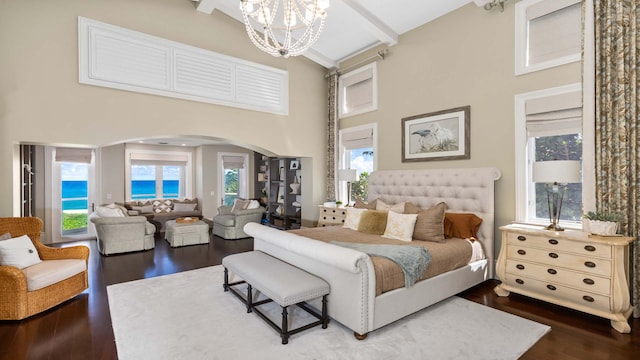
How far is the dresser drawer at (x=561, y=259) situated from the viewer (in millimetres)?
2743

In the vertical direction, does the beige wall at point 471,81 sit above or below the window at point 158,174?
above

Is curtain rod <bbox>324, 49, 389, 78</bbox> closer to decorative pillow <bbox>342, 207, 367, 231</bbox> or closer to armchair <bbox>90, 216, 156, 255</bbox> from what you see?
decorative pillow <bbox>342, 207, 367, 231</bbox>

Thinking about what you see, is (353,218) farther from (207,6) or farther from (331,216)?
(207,6)

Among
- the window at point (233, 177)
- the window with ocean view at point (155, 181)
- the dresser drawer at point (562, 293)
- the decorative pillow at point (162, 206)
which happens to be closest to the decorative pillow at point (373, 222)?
the dresser drawer at point (562, 293)

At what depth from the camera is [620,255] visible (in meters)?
2.66

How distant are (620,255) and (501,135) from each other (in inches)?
71.5

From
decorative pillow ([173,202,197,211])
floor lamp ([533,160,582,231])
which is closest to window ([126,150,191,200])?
decorative pillow ([173,202,197,211])

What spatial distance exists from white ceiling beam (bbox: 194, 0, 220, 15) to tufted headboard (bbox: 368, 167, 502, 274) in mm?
3818

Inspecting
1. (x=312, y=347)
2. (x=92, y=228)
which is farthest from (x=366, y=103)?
(x=92, y=228)

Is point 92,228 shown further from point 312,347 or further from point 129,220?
point 312,347

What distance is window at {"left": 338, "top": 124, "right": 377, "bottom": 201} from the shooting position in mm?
5816

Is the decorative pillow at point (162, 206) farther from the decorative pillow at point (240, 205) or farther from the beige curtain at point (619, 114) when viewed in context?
the beige curtain at point (619, 114)

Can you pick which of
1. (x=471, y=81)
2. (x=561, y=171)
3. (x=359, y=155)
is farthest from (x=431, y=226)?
(x=359, y=155)

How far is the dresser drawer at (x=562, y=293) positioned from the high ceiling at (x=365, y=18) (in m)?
3.70
